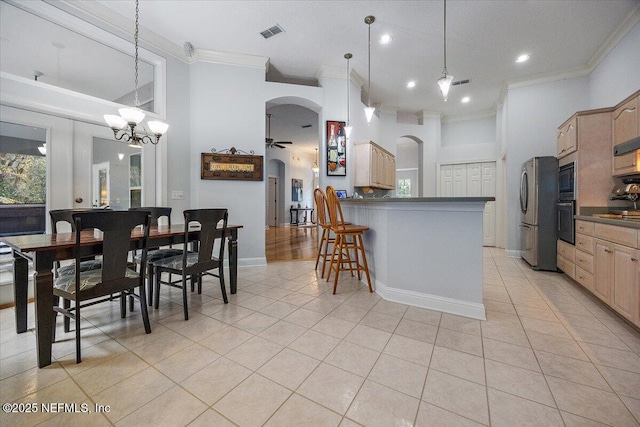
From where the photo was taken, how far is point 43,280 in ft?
5.14

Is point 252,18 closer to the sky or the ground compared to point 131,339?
closer to the sky

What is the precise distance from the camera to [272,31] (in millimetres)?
3416

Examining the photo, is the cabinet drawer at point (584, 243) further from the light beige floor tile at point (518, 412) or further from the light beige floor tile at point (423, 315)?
the light beige floor tile at point (518, 412)

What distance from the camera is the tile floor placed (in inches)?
46.5

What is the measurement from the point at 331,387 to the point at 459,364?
82cm

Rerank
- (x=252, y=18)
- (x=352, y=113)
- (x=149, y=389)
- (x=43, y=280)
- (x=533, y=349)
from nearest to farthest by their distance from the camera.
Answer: (x=149, y=389) → (x=43, y=280) → (x=533, y=349) → (x=252, y=18) → (x=352, y=113)

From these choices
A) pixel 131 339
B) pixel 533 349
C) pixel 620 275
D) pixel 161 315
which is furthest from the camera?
pixel 161 315

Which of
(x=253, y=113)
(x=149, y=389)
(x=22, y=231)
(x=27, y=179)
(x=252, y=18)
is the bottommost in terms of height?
(x=149, y=389)

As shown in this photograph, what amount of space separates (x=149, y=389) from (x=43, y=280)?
1003 millimetres

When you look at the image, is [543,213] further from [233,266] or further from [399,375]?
[233,266]

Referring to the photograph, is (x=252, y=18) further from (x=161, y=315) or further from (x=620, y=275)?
(x=620, y=275)

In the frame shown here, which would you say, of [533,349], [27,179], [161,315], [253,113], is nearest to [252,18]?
[253,113]

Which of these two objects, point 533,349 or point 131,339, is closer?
point 533,349

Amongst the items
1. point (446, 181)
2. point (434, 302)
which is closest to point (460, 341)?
point (434, 302)
